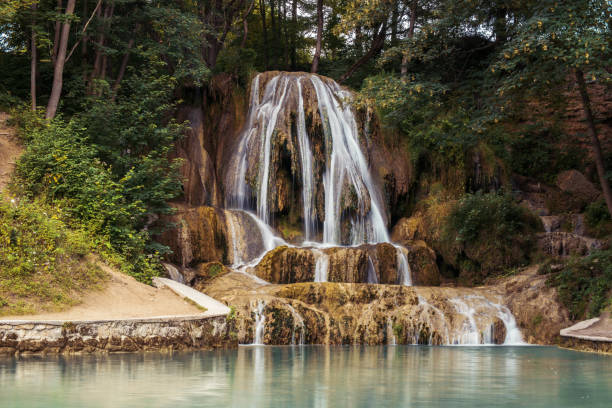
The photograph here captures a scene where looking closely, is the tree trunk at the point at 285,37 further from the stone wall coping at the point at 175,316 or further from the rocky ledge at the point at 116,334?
the rocky ledge at the point at 116,334

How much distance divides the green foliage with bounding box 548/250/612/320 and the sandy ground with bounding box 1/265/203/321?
368 inches

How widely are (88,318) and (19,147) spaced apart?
28.1ft

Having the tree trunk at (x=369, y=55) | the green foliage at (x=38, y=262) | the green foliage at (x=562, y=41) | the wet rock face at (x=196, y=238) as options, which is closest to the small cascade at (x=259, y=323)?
the green foliage at (x=38, y=262)

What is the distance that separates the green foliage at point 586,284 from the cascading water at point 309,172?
6.88m

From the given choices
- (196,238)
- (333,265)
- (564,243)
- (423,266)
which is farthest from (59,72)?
(564,243)

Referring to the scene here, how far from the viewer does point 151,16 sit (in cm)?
1800

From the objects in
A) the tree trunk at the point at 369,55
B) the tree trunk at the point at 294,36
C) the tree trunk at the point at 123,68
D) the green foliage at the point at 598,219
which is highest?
the tree trunk at the point at 294,36

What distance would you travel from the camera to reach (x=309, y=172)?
2073cm

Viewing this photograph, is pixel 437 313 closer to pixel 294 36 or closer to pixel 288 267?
pixel 288 267

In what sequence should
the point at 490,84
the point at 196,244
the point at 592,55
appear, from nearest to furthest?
the point at 592,55 → the point at 490,84 → the point at 196,244

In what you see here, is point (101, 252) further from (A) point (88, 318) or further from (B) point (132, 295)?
(A) point (88, 318)

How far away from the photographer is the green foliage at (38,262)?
9594 millimetres

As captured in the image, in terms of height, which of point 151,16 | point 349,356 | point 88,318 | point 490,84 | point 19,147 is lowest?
point 349,356

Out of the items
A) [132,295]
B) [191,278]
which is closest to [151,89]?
[191,278]
